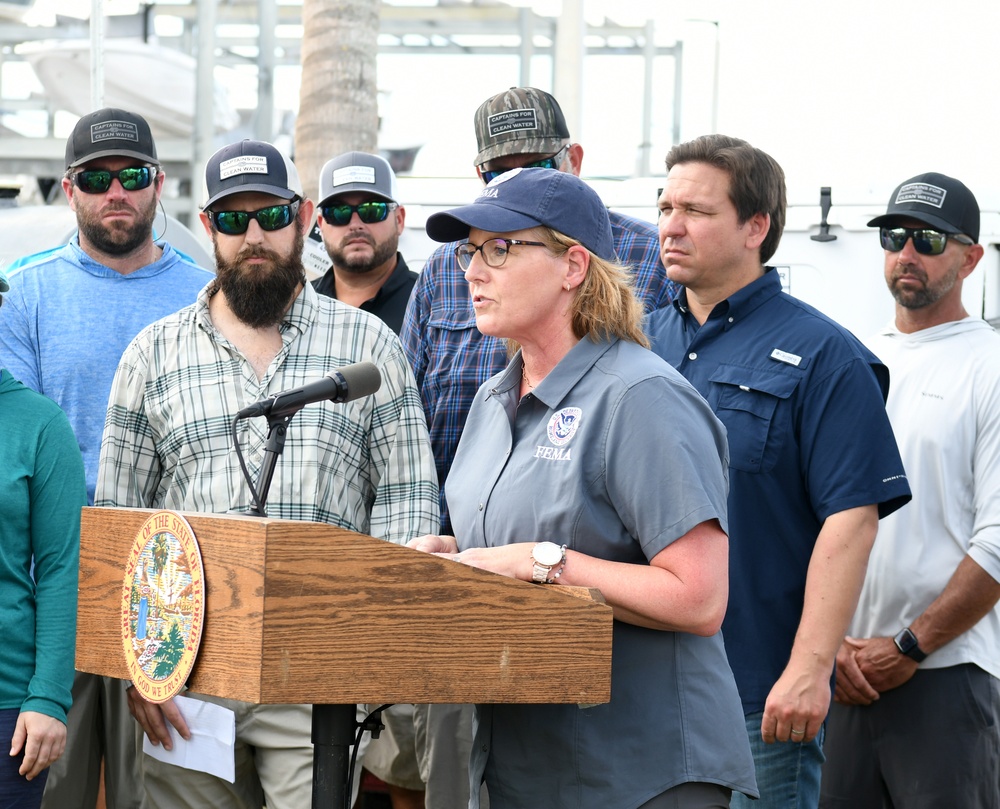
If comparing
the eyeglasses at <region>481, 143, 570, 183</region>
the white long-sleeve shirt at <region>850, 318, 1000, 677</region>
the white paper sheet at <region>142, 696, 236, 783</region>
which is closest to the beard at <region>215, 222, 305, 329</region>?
the eyeglasses at <region>481, 143, 570, 183</region>

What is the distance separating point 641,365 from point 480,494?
0.46 m

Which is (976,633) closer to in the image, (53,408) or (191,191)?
(53,408)

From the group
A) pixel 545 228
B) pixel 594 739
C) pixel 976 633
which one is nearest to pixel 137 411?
pixel 545 228

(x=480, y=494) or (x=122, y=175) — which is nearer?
(x=480, y=494)

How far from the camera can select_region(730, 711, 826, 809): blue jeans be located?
3.59 metres

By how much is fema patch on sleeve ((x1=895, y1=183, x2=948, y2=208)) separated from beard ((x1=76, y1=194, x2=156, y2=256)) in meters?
2.90

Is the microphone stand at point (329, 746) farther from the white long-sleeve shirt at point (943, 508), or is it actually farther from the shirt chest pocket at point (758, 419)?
the white long-sleeve shirt at point (943, 508)

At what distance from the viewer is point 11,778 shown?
3623 millimetres

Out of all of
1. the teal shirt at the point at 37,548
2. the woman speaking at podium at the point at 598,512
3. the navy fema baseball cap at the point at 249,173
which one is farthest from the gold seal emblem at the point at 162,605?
the navy fema baseball cap at the point at 249,173

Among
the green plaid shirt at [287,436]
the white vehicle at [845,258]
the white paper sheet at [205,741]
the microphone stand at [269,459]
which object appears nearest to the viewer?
the microphone stand at [269,459]

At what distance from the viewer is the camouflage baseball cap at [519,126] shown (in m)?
4.64

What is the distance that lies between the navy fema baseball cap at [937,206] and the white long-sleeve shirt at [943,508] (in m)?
0.59

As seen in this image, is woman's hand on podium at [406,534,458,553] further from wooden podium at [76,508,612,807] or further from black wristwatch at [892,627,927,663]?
black wristwatch at [892,627,927,663]

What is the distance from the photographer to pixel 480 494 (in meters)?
2.84
